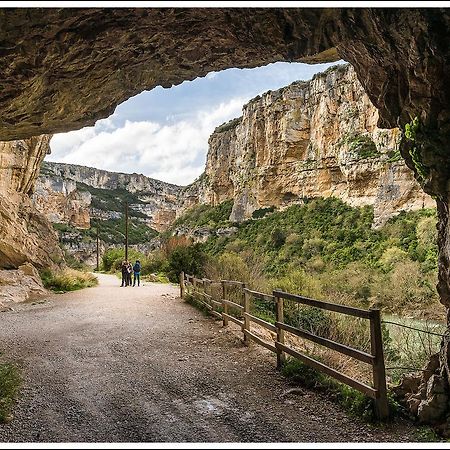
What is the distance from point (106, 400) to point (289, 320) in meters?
6.15

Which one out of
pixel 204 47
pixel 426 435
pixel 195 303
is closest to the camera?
pixel 426 435

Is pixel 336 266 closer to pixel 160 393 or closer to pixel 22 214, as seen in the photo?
pixel 22 214

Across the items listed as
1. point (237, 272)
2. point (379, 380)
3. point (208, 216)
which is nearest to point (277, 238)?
point (208, 216)

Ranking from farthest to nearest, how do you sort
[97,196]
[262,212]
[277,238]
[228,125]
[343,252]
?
[97,196]
[228,125]
[262,212]
[277,238]
[343,252]

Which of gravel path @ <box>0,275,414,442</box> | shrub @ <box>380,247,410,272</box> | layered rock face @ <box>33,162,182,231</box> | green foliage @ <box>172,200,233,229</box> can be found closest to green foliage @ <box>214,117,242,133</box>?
green foliage @ <box>172,200,233,229</box>

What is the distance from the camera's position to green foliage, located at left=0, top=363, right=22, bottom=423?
4.80 meters

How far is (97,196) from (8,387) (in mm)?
110087

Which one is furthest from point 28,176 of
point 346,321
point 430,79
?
point 430,79

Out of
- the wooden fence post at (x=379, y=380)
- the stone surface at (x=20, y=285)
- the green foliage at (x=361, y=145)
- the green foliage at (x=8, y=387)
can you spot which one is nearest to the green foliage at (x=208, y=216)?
the green foliage at (x=361, y=145)

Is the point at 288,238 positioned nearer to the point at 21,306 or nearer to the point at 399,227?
the point at 399,227

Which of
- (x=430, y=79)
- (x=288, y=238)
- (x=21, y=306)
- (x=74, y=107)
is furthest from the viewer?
(x=288, y=238)

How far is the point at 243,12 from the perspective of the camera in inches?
214

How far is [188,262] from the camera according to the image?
22.8 metres

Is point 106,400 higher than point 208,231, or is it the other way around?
point 208,231
